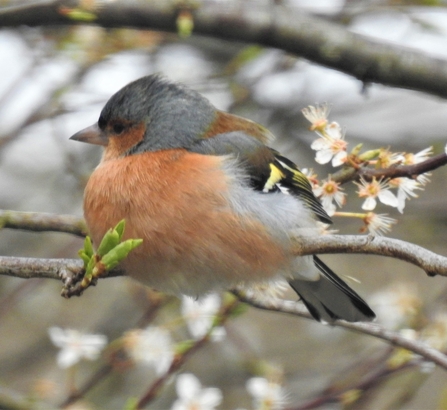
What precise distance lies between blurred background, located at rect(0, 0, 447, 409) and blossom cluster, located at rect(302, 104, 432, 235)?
1054 mm

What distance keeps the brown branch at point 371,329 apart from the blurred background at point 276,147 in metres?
0.48

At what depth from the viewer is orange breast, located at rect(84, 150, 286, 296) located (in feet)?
10.7

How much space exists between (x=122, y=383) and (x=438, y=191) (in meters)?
3.62

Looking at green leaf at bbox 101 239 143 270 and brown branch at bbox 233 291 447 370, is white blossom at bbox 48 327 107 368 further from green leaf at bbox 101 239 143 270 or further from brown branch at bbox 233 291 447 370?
green leaf at bbox 101 239 143 270

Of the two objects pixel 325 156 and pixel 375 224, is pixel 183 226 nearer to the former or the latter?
pixel 325 156

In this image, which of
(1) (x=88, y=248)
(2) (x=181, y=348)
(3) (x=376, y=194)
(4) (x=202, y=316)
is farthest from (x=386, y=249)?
(4) (x=202, y=316)

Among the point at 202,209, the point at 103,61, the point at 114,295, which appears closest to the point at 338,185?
the point at 202,209

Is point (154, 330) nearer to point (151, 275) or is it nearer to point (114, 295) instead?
point (151, 275)

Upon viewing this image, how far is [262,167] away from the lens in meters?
3.79

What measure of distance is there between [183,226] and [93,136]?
43.7 inches

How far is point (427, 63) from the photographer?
4141mm

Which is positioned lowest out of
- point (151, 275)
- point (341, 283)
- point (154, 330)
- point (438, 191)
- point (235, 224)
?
point (438, 191)

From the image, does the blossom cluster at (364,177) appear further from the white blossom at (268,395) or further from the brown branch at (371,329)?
the white blossom at (268,395)

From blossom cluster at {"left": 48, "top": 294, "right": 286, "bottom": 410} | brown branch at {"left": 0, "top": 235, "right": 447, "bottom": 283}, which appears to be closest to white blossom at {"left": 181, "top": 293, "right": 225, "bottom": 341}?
blossom cluster at {"left": 48, "top": 294, "right": 286, "bottom": 410}
